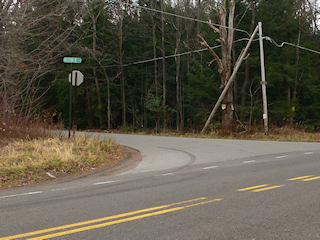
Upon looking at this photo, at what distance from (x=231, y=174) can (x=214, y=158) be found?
10.6 feet

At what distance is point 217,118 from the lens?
3572cm

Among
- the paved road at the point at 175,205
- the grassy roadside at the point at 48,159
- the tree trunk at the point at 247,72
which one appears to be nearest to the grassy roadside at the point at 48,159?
the grassy roadside at the point at 48,159

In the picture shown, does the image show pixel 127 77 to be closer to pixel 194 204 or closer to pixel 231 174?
pixel 231 174

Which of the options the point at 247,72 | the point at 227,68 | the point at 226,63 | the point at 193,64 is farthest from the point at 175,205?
the point at 193,64

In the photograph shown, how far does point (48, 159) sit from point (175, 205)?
5354 mm

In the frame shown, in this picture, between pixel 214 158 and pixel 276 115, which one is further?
pixel 276 115

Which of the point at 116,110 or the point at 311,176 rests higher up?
the point at 116,110

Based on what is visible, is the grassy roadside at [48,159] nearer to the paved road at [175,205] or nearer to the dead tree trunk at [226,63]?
the paved road at [175,205]

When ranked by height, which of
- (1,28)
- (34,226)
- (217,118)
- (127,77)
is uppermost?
(127,77)

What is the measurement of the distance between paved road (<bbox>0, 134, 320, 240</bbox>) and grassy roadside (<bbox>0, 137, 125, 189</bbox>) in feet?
3.09

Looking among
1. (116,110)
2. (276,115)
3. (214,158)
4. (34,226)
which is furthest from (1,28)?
(116,110)

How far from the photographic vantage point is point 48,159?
33.4 ft

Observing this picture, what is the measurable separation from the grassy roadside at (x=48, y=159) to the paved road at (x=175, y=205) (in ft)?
3.09

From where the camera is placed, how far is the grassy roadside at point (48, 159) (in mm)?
9047
